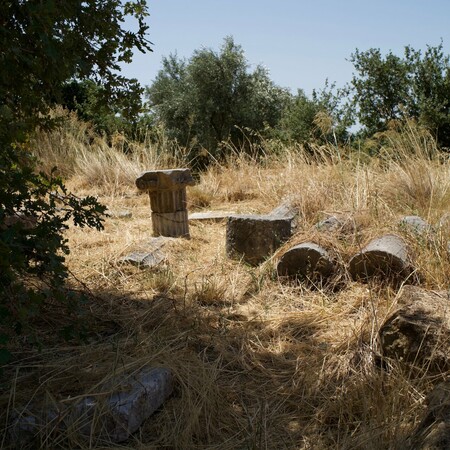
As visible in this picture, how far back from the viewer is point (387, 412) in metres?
2.41

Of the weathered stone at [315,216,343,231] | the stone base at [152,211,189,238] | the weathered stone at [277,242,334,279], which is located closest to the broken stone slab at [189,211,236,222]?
the stone base at [152,211,189,238]

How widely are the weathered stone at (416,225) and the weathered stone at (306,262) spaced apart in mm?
641

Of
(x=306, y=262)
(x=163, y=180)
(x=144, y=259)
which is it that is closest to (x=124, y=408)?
(x=306, y=262)

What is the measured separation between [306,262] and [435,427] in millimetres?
2438

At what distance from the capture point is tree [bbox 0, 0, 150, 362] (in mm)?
2111

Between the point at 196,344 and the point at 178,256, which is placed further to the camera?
the point at 178,256

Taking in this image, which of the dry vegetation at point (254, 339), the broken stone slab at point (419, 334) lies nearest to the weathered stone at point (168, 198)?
the dry vegetation at point (254, 339)

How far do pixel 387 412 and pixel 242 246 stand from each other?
8.42ft

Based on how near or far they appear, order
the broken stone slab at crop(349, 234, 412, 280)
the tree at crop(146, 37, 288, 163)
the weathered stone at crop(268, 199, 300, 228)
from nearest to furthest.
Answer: the broken stone slab at crop(349, 234, 412, 280)
the weathered stone at crop(268, 199, 300, 228)
the tree at crop(146, 37, 288, 163)

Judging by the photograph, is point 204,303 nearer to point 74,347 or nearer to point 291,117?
point 74,347

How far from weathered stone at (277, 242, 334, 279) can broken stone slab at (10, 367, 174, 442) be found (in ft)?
6.40

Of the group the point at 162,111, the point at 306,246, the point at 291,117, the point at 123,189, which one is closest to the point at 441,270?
the point at 306,246

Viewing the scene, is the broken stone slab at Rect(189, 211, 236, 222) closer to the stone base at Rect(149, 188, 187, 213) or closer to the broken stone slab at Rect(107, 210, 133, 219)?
the broken stone slab at Rect(107, 210, 133, 219)

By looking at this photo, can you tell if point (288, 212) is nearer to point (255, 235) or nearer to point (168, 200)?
point (255, 235)
